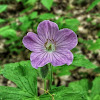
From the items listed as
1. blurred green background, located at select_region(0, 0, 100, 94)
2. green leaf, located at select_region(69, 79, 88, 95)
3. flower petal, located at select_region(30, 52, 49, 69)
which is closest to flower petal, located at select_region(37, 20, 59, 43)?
flower petal, located at select_region(30, 52, 49, 69)

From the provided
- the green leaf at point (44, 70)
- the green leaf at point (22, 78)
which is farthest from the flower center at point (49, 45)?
the green leaf at point (22, 78)

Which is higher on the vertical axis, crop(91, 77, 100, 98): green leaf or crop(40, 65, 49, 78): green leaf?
crop(40, 65, 49, 78): green leaf

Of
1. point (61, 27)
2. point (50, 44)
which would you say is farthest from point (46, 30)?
point (61, 27)

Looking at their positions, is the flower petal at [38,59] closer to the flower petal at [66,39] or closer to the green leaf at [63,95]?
the flower petal at [66,39]

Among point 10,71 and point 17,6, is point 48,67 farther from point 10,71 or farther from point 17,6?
point 17,6

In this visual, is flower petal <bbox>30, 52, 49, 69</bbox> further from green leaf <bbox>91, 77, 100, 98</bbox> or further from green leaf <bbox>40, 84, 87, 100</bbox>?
green leaf <bbox>91, 77, 100, 98</bbox>

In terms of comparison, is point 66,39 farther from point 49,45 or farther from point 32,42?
point 32,42
